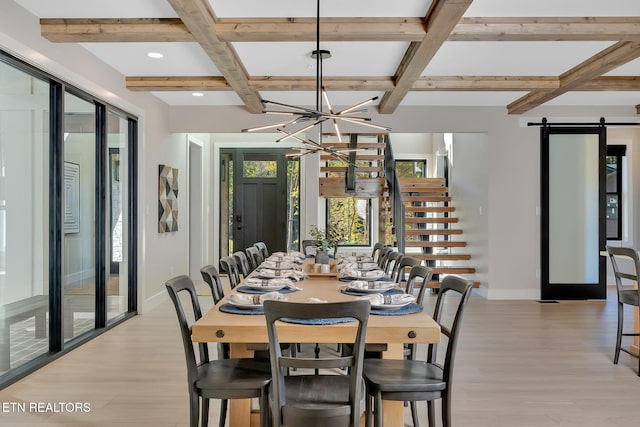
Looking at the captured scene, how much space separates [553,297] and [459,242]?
174 cm

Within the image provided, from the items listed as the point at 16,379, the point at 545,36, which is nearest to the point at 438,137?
the point at 545,36

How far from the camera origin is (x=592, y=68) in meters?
4.94

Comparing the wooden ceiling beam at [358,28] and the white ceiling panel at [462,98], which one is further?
the white ceiling panel at [462,98]

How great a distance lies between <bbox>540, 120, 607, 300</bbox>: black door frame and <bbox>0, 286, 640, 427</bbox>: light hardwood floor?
5.44 feet

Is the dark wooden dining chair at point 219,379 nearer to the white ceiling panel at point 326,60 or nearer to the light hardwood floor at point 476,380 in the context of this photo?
the light hardwood floor at point 476,380

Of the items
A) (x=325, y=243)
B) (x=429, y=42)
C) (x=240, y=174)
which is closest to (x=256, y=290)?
(x=325, y=243)

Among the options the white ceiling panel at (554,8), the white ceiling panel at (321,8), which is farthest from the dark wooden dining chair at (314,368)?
the white ceiling panel at (554,8)

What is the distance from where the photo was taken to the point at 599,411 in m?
3.10

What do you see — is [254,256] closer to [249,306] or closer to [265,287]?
[265,287]

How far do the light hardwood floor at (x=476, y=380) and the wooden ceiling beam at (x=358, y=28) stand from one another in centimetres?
255

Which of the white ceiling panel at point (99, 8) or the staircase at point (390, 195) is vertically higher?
the white ceiling panel at point (99, 8)

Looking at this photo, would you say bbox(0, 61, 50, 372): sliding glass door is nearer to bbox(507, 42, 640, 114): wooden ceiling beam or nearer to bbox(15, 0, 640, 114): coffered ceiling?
bbox(15, 0, 640, 114): coffered ceiling

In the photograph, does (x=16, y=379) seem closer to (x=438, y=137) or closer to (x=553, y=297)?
(x=553, y=297)

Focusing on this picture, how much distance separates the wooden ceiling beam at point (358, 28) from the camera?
12.4 ft
